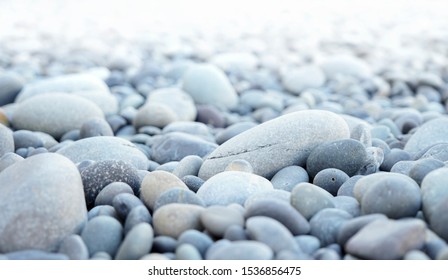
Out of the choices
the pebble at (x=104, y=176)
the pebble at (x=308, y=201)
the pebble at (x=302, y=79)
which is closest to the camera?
the pebble at (x=308, y=201)

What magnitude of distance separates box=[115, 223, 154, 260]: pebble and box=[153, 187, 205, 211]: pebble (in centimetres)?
23

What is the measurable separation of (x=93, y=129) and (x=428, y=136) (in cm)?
187

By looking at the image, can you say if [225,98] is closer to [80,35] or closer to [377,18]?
A: [80,35]

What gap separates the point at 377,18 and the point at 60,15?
575cm

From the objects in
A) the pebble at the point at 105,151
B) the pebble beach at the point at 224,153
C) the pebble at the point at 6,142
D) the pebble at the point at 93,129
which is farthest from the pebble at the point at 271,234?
the pebble at the point at 93,129

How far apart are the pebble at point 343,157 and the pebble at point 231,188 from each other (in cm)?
32

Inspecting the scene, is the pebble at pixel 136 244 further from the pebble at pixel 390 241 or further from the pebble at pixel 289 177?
the pebble at pixel 289 177

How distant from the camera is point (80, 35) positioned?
28.8ft

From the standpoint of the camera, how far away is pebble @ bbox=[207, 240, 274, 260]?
1761 millimetres

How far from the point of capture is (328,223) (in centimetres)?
198

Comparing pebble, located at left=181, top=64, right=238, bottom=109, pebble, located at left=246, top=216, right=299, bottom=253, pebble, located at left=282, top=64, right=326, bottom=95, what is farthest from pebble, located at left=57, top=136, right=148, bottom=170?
pebble, located at left=282, top=64, right=326, bottom=95

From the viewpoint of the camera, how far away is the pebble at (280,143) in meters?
2.68

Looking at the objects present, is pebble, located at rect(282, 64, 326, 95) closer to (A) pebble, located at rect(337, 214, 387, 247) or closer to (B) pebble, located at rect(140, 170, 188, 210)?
(B) pebble, located at rect(140, 170, 188, 210)
